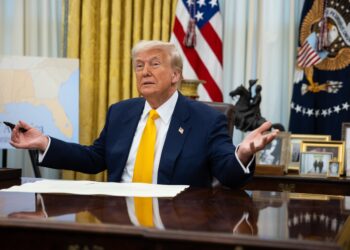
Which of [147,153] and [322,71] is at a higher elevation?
[322,71]

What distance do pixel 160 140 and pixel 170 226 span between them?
1.32 meters

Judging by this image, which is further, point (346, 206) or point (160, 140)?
point (160, 140)

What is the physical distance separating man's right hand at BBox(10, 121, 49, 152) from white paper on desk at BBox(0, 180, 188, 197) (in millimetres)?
299

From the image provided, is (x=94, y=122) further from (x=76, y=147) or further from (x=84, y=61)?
(x=76, y=147)

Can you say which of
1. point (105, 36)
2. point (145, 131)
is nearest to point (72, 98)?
point (105, 36)

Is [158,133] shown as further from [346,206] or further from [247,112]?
[247,112]

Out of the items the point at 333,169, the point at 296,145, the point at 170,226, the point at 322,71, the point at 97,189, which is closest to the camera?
the point at 170,226

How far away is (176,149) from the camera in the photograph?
2.38 meters

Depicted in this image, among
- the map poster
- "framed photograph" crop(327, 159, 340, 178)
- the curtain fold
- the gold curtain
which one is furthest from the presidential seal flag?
the map poster

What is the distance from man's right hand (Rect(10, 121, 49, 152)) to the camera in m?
2.24

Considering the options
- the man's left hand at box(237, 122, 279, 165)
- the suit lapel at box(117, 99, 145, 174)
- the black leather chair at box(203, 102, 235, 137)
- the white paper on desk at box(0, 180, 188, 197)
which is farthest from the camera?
the black leather chair at box(203, 102, 235, 137)

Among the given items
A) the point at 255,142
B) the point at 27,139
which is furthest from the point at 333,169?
the point at 27,139

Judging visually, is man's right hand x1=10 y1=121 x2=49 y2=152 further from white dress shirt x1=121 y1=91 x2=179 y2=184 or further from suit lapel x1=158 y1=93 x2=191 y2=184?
suit lapel x1=158 y1=93 x2=191 y2=184

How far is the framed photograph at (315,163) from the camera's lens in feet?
11.9
